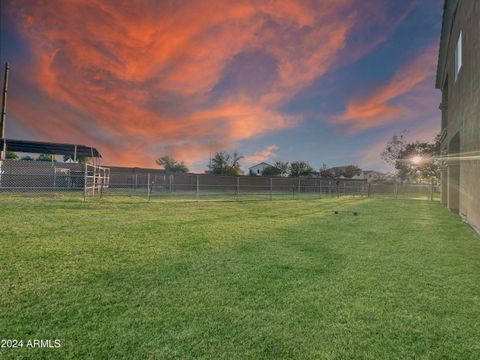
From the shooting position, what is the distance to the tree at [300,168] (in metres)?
53.9

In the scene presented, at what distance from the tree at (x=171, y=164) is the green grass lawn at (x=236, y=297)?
4954cm

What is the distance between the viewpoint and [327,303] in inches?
95.2

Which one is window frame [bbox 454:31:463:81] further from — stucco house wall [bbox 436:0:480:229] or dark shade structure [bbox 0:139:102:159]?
dark shade structure [bbox 0:139:102:159]

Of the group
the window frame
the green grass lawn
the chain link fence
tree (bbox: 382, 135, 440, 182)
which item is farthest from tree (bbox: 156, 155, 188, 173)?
the green grass lawn

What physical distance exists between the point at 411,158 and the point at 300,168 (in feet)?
68.6

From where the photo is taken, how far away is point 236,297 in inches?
98.9

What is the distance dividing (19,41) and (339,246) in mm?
17118

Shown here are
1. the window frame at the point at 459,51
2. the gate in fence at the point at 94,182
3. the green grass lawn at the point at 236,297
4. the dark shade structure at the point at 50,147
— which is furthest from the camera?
the dark shade structure at the point at 50,147

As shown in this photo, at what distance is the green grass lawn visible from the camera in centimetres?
176

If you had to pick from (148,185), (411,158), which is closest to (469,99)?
(148,185)

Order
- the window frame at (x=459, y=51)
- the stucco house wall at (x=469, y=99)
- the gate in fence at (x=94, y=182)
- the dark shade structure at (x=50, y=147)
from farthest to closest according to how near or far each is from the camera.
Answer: the dark shade structure at (x=50, y=147) → the gate in fence at (x=94, y=182) → the window frame at (x=459, y=51) → the stucco house wall at (x=469, y=99)

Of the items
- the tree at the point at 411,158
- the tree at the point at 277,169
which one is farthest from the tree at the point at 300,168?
the tree at the point at 411,158

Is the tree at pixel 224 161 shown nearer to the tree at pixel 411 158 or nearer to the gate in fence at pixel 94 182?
the tree at pixel 411 158

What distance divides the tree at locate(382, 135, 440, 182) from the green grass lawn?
42862 mm
